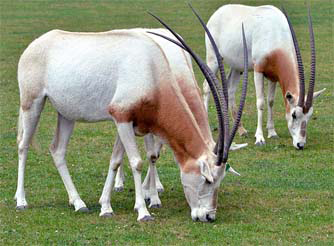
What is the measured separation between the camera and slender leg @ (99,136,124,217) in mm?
8547

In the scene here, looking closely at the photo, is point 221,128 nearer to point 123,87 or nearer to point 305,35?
point 123,87

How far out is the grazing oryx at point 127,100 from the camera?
812 cm

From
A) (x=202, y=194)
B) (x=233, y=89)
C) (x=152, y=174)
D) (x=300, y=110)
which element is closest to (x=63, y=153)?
(x=152, y=174)

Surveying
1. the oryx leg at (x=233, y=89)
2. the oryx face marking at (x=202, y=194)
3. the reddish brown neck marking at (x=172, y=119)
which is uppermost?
the reddish brown neck marking at (x=172, y=119)

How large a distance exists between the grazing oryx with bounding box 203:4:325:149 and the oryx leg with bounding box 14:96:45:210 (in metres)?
4.29

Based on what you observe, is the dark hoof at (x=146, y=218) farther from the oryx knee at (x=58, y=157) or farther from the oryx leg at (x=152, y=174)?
the oryx knee at (x=58, y=157)

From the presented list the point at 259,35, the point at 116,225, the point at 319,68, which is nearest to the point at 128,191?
the point at 116,225

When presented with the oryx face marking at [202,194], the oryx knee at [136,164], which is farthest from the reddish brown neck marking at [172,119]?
the oryx knee at [136,164]

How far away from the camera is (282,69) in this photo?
12477 mm

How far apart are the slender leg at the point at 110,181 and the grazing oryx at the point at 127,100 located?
1 cm

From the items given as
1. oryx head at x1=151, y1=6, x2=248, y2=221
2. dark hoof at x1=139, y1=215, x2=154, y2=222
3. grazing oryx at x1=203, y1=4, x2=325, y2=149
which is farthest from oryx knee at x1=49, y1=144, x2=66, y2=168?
grazing oryx at x1=203, y1=4, x2=325, y2=149

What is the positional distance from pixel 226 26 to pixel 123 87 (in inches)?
229

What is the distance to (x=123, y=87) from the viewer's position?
27.3ft

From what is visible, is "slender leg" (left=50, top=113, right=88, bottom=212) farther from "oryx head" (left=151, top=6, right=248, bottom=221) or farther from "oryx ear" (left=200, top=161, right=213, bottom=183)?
"oryx ear" (left=200, top=161, right=213, bottom=183)
